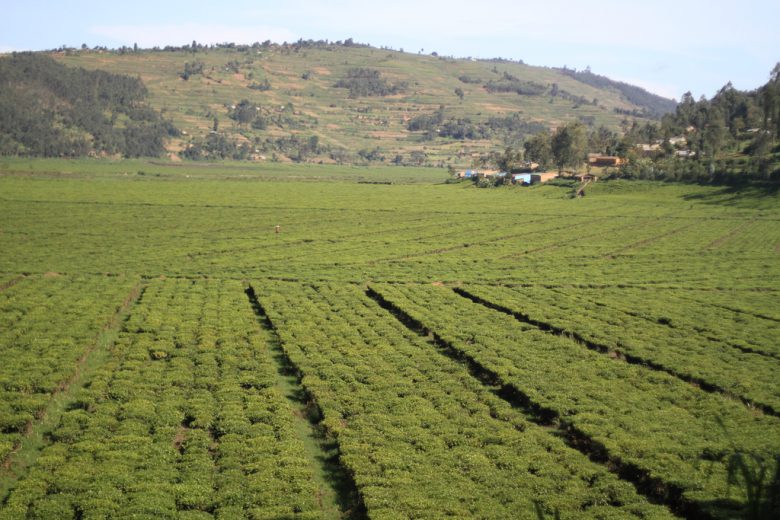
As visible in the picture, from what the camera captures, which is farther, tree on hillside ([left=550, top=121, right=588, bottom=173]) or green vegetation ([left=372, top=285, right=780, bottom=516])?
tree on hillside ([left=550, top=121, right=588, bottom=173])

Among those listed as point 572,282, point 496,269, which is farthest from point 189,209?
point 572,282

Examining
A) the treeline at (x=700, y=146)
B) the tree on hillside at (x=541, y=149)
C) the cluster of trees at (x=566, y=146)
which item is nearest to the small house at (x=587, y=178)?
the treeline at (x=700, y=146)

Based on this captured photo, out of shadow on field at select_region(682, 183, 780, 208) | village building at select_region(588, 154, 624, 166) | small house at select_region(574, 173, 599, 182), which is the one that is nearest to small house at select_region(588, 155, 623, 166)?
A: village building at select_region(588, 154, 624, 166)

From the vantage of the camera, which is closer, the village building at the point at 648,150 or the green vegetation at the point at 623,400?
the green vegetation at the point at 623,400

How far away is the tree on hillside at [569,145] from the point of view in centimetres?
15888

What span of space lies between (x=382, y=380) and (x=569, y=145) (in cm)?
13630

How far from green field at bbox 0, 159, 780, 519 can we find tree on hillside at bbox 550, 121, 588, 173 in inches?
3399

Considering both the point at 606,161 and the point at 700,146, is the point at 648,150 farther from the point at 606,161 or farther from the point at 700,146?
the point at 700,146

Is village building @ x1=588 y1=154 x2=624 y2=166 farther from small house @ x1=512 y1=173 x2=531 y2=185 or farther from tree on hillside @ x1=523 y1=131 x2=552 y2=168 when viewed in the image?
small house @ x1=512 y1=173 x2=531 y2=185

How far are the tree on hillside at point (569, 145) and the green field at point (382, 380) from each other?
283ft

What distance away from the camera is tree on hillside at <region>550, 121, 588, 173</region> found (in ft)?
521

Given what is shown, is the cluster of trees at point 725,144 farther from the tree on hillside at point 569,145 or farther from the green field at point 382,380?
the green field at point 382,380

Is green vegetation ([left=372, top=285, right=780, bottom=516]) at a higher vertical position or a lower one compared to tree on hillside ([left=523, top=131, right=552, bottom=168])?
lower

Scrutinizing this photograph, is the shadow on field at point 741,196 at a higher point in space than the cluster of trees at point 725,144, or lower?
lower
